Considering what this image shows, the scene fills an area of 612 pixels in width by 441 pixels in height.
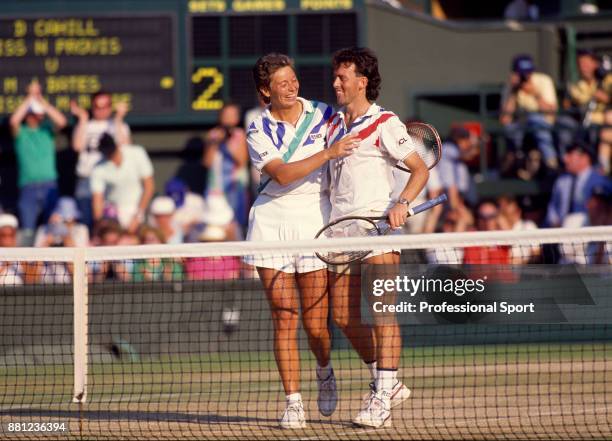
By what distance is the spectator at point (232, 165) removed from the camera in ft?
58.1

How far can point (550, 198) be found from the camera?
17.8 m

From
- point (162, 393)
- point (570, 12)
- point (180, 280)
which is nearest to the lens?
point (162, 393)

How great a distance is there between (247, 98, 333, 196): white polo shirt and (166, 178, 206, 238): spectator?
26.1 ft

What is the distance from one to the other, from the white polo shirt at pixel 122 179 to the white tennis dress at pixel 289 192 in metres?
8.33

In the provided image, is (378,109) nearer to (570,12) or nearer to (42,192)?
(42,192)

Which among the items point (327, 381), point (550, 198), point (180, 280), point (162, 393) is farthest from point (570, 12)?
point (327, 381)

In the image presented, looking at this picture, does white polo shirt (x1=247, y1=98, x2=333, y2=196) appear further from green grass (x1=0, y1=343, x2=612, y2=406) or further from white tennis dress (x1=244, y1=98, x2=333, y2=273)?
green grass (x1=0, y1=343, x2=612, y2=406)

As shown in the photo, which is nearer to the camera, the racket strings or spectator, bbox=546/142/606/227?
the racket strings

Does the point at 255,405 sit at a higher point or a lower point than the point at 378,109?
lower

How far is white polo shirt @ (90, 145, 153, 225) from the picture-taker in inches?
689

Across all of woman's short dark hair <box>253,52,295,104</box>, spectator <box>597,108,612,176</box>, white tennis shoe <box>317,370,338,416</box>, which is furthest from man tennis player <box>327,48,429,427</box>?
spectator <box>597,108,612,176</box>

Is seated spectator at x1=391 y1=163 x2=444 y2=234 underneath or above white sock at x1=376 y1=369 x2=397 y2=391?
above

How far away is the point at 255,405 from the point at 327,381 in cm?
127

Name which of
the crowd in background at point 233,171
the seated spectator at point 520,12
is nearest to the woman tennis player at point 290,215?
the crowd in background at point 233,171
